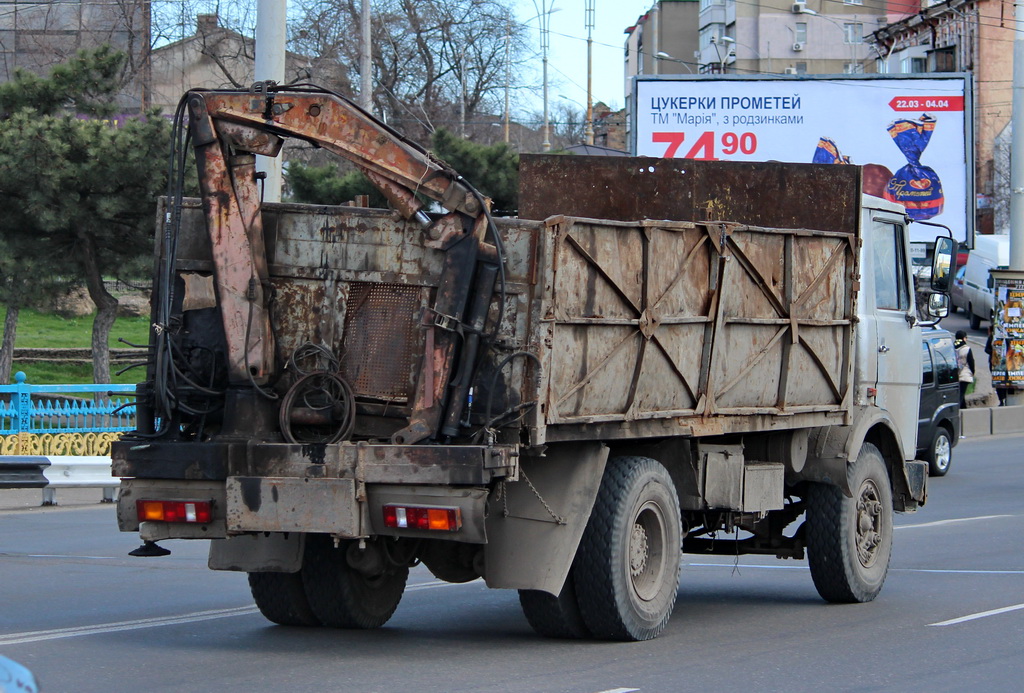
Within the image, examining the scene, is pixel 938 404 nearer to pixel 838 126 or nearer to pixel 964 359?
pixel 964 359

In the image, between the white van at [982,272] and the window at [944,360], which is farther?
the white van at [982,272]

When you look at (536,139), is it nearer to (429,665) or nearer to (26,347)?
(26,347)

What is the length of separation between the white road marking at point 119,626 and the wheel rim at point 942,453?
1222cm

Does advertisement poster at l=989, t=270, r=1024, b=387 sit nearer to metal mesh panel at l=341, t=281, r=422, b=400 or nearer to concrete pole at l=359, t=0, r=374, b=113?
concrete pole at l=359, t=0, r=374, b=113

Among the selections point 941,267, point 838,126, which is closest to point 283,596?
point 941,267

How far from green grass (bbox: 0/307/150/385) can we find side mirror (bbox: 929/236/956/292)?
57.0 feet

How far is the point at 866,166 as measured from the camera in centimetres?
3033

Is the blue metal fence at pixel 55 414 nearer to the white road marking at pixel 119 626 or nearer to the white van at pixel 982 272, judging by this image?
the white road marking at pixel 119 626

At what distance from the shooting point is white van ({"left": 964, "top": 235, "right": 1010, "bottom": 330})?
140ft

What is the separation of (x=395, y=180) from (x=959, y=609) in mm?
4595

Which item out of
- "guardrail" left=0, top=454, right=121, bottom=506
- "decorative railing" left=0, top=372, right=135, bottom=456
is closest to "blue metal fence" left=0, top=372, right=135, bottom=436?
"decorative railing" left=0, top=372, right=135, bottom=456

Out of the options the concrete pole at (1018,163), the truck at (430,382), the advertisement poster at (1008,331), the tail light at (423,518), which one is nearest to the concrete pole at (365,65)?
the concrete pole at (1018,163)

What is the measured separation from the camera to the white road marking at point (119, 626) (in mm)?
7480

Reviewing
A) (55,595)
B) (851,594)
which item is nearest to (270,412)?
(55,595)
